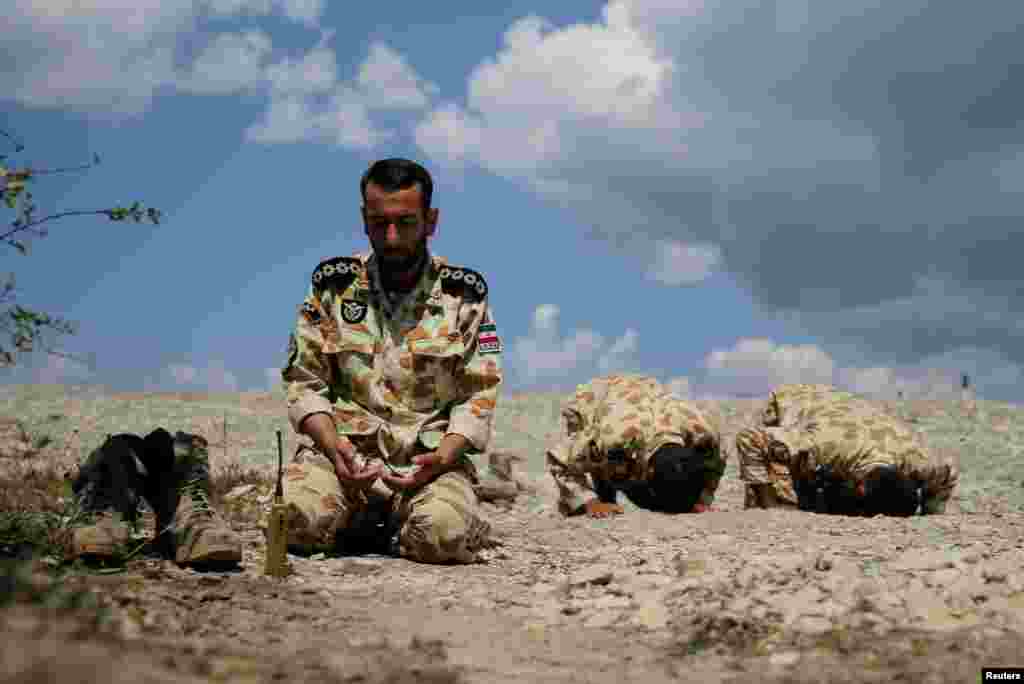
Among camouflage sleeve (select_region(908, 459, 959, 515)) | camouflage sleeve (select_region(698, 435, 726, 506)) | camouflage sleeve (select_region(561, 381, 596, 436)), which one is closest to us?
camouflage sleeve (select_region(908, 459, 959, 515))

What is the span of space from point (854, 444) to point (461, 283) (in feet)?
11.0

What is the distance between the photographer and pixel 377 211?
4812 mm

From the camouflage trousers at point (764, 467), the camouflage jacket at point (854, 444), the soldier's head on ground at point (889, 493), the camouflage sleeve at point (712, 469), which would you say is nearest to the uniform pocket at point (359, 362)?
the camouflage sleeve at point (712, 469)

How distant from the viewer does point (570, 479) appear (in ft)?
23.7

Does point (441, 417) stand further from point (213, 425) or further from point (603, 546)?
point (213, 425)

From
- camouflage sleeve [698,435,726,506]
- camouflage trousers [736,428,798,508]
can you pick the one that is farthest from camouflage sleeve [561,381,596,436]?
camouflage trousers [736,428,798,508]

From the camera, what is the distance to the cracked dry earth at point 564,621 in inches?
93.1

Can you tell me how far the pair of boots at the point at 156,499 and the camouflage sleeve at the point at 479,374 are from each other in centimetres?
121

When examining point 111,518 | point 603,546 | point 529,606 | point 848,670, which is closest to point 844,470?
point 603,546

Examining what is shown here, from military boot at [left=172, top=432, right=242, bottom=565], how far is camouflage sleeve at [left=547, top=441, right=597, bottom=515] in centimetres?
303

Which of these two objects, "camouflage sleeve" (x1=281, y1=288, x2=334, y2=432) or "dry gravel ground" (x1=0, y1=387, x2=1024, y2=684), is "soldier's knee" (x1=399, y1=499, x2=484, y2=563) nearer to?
"dry gravel ground" (x1=0, y1=387, x2=1024, y2=684)

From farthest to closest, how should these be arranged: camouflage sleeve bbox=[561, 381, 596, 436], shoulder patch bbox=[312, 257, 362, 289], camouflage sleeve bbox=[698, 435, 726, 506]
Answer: camouflage sleeve bbox=[561, 381, 596, 436] < camouflage sleeve bbox=[698, 435, 726, 506] < shoulder patch bbox=[312, 257, 362, 289]

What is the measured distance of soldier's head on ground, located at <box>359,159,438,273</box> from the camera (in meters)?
4.79

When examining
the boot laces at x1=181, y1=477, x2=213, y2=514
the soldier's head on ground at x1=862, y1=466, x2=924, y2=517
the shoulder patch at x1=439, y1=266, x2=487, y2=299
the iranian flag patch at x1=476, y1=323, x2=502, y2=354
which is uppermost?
the shoulder patch at x1=439, y1=266, x2=487, y2=299
